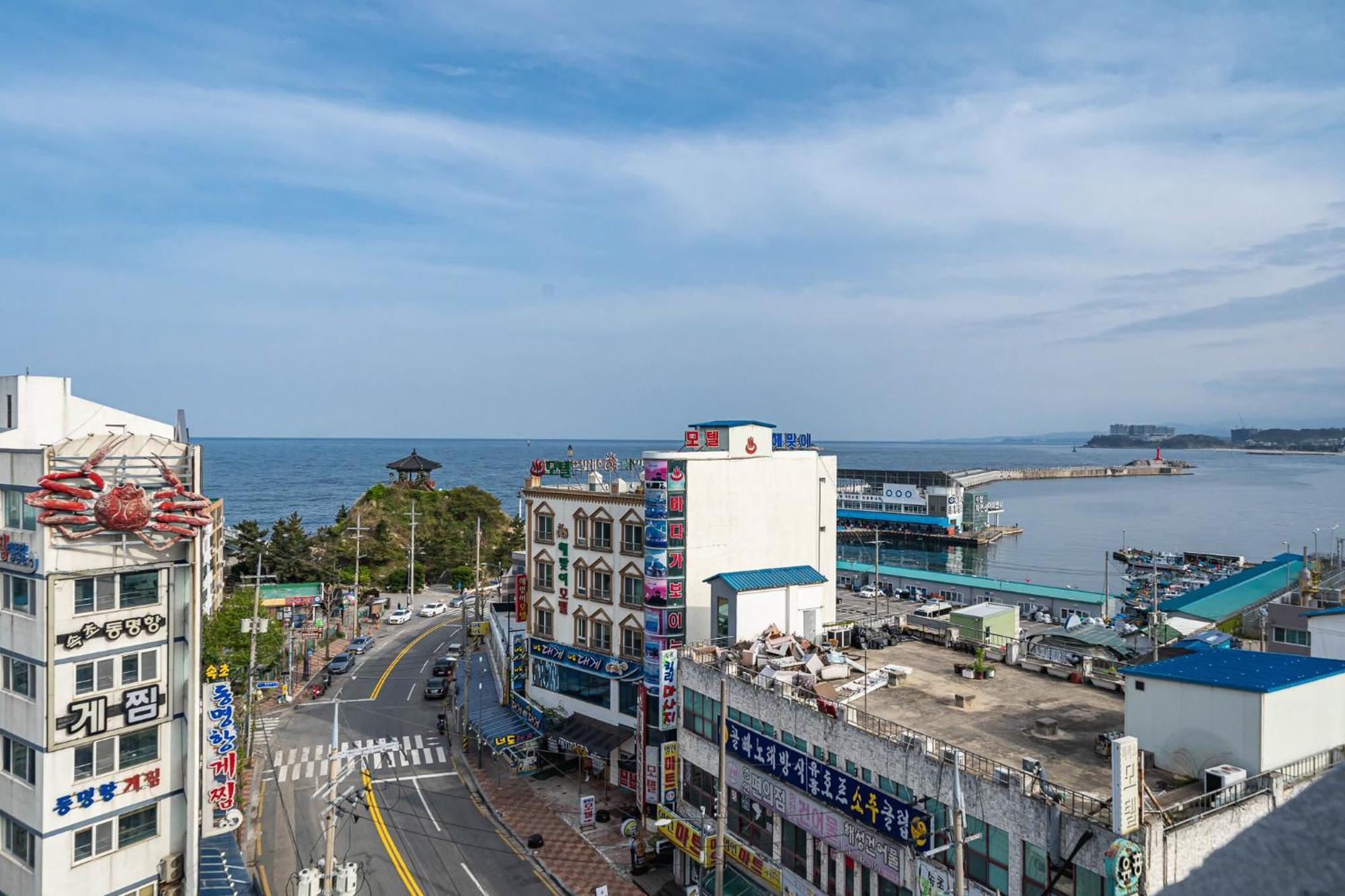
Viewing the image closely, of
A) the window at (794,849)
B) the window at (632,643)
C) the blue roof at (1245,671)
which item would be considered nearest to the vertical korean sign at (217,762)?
the window at (794,849)

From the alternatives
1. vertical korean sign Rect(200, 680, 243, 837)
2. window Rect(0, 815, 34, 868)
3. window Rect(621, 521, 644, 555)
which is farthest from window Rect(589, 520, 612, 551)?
window Rect(0, 815, 34, 868)

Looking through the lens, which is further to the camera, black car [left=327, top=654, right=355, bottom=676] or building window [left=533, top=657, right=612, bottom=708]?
black car [left=327, top=654, right=355, bottom=676]

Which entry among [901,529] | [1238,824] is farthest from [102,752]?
[901,529]

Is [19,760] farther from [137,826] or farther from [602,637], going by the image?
[602,637]

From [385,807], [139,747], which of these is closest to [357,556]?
[385,807]

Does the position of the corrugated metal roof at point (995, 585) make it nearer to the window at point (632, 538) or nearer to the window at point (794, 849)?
the window at point (632, 538)

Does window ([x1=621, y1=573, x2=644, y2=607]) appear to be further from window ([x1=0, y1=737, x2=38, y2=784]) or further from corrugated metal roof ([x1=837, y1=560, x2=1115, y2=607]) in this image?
corrugated metal roof ([x1=837, y1=560, x2=1115, y2=607])
